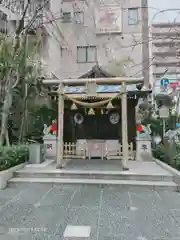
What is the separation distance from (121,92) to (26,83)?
5206 millimetres

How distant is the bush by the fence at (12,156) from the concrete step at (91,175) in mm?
449

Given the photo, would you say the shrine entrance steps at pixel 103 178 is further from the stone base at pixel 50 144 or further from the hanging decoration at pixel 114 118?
the hanging decoration at pixel 114 118

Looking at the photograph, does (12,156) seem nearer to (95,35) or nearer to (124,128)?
(124,128)

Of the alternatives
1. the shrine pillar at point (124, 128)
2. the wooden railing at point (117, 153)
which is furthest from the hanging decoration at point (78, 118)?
the shrine pillar at point (124, 128)

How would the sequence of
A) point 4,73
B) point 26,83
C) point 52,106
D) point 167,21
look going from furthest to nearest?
point 52,106 < point 26,83 < point 4,73 < point 167,21

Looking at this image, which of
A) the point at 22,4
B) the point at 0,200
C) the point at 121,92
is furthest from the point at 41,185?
the point at 22,4

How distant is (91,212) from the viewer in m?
4.46

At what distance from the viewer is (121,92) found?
7797 mm

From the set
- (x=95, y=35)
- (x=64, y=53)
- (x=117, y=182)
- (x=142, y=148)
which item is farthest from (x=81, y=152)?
(x=95, y=35)

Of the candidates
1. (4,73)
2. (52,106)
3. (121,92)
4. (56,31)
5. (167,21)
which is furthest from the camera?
(56,31)

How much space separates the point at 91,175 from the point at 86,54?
36.3 ft

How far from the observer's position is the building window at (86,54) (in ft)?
53.0

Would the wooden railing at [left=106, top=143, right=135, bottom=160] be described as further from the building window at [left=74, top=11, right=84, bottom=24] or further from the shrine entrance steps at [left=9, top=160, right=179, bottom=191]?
the building window at [left=74, top=11, right=84, bottom=24]

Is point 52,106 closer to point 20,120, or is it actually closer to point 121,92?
point 20,120
